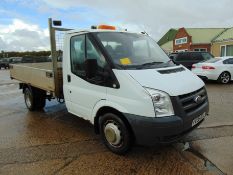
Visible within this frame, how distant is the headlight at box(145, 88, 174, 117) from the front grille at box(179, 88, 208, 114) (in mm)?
241

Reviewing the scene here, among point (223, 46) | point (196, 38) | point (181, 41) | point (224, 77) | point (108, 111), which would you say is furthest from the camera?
point (181, 41)

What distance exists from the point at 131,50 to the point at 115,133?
154 centimetres

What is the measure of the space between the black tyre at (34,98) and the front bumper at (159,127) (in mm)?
4027

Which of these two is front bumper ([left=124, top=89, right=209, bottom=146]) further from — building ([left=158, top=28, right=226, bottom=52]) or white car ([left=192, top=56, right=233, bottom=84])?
building ([left=158, top=28, right=226, bottom=52])

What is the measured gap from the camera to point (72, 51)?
483cm

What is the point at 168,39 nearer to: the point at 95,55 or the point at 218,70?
the point at 218,70

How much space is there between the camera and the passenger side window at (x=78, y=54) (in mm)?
4527

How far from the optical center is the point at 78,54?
468cm

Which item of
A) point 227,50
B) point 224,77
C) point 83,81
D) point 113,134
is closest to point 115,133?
point 113,134

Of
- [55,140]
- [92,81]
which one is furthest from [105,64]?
[55,140]

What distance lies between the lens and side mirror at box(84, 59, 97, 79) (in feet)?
13.3

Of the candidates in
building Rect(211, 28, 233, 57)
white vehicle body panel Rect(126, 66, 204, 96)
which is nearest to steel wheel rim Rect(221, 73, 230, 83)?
white vehicle body panel Rect(126, 66, 204, 96)

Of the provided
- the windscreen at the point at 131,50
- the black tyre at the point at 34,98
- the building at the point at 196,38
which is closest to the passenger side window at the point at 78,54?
the windscreen at the point at 131,50

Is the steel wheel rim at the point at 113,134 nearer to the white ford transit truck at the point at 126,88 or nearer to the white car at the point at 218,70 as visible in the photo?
the white ford transit truck at the point at 126,88
